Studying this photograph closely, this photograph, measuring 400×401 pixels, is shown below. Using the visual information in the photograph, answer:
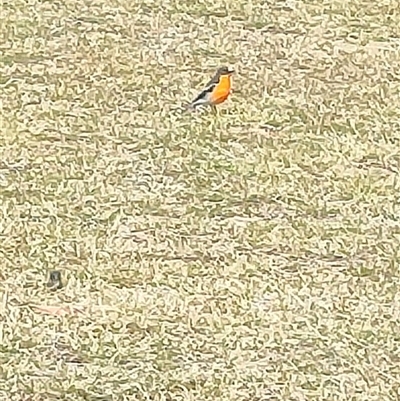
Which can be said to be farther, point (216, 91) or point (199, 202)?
point (216, 91)

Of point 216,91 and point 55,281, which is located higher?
point 55,281

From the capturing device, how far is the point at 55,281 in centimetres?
544

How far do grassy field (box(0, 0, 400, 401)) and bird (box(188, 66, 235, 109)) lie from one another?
79 millimetres

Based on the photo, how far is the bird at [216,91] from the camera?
7.65 meters

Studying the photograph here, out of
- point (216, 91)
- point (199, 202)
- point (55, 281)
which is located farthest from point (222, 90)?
point (55, 281)

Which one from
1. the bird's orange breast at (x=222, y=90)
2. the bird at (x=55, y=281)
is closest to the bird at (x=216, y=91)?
the bird's orange breast at (x=222, y=90)

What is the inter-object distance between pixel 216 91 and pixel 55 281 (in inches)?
99.8

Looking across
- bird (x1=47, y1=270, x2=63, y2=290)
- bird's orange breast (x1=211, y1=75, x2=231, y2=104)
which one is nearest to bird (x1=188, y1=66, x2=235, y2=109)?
bird's orange breast (x1=211, y1=75, x2=231, y2=104)

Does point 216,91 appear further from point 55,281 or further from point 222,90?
point 55,281

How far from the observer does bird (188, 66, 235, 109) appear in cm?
765

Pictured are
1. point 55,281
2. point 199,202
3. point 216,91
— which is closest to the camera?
point 55,281

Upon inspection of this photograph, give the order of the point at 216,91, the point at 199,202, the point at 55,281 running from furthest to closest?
the point at 216,91 < the point at 199,202 < the point at 55,281

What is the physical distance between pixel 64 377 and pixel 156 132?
2.79 metres

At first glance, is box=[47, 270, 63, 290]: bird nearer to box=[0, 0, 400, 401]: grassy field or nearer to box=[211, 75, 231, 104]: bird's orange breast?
box=[0, 0, 400, 401]: grassy field
